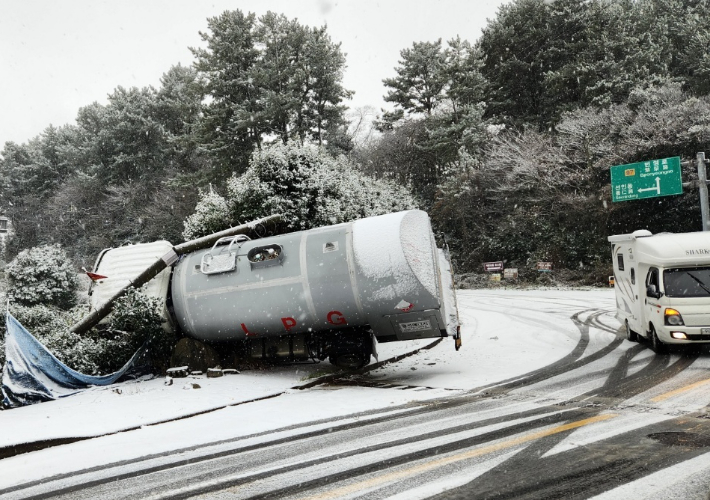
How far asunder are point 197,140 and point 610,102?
28825 mm

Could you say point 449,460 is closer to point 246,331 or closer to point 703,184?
point 246,331

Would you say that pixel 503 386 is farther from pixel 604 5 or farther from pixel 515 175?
pixel 604 5

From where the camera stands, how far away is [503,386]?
9.68 meters

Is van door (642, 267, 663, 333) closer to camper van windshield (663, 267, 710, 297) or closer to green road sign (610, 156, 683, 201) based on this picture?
camper van windshield (663, 267, 710, 297)

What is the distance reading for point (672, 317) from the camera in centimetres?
1103

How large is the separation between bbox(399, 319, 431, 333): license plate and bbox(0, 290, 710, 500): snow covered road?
1.07m

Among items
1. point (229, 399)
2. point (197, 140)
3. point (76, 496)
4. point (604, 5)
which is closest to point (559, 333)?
point (229, 399)

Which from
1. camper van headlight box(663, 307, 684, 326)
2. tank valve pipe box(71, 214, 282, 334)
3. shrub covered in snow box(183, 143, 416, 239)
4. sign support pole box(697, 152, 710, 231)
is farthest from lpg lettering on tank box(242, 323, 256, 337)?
sign support pole box(697, 152, 710, 231)

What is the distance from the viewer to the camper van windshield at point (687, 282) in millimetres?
10953

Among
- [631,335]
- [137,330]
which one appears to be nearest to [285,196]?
[137,330]

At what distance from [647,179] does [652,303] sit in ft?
59.4

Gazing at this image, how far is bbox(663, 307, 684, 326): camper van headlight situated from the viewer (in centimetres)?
1095

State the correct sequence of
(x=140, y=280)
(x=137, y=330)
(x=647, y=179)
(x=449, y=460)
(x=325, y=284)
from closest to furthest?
(x=449, y=460), (x=325, y=284), (x=137, y=330), (x=140, y=280), (x=647, y=179)

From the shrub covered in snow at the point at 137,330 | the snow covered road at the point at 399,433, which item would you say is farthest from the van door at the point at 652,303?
the shrub covered in snow at the point at 137,330
